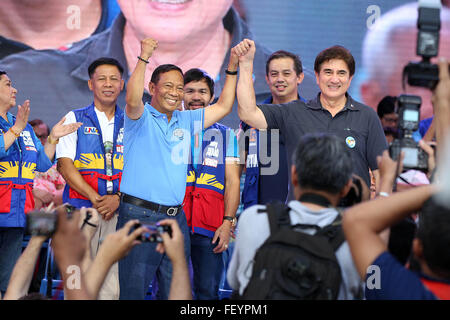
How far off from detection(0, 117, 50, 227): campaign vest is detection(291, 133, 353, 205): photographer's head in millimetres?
2120

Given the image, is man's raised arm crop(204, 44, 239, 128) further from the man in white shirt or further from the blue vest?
the man in white shirt

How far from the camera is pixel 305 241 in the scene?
1.66 metres

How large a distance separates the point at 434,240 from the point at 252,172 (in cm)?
205

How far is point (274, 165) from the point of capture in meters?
3.36

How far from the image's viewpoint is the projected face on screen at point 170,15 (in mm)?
4766

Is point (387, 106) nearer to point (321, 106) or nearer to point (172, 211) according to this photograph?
point (321, 106)

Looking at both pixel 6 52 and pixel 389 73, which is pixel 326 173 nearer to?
pixel 389 73

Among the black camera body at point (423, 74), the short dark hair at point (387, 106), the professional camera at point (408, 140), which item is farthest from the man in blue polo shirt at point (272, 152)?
the black camera body at point (423, 74)

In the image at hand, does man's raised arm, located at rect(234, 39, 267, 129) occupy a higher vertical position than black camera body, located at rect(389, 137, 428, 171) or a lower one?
higher

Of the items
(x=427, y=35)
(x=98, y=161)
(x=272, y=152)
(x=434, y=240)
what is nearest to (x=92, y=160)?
(x=98, y=161)

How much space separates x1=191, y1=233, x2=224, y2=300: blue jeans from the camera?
332cm

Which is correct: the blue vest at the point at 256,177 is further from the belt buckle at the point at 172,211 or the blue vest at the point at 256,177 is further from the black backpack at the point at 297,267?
the black backpack at the point at 297,267

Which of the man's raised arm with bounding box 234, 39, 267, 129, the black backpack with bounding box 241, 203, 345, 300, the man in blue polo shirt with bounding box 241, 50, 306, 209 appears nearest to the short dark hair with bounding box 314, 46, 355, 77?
the man's raised arm with bounding box 234, 39, 267, 129

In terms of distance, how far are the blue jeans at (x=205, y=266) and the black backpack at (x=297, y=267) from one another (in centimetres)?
168
